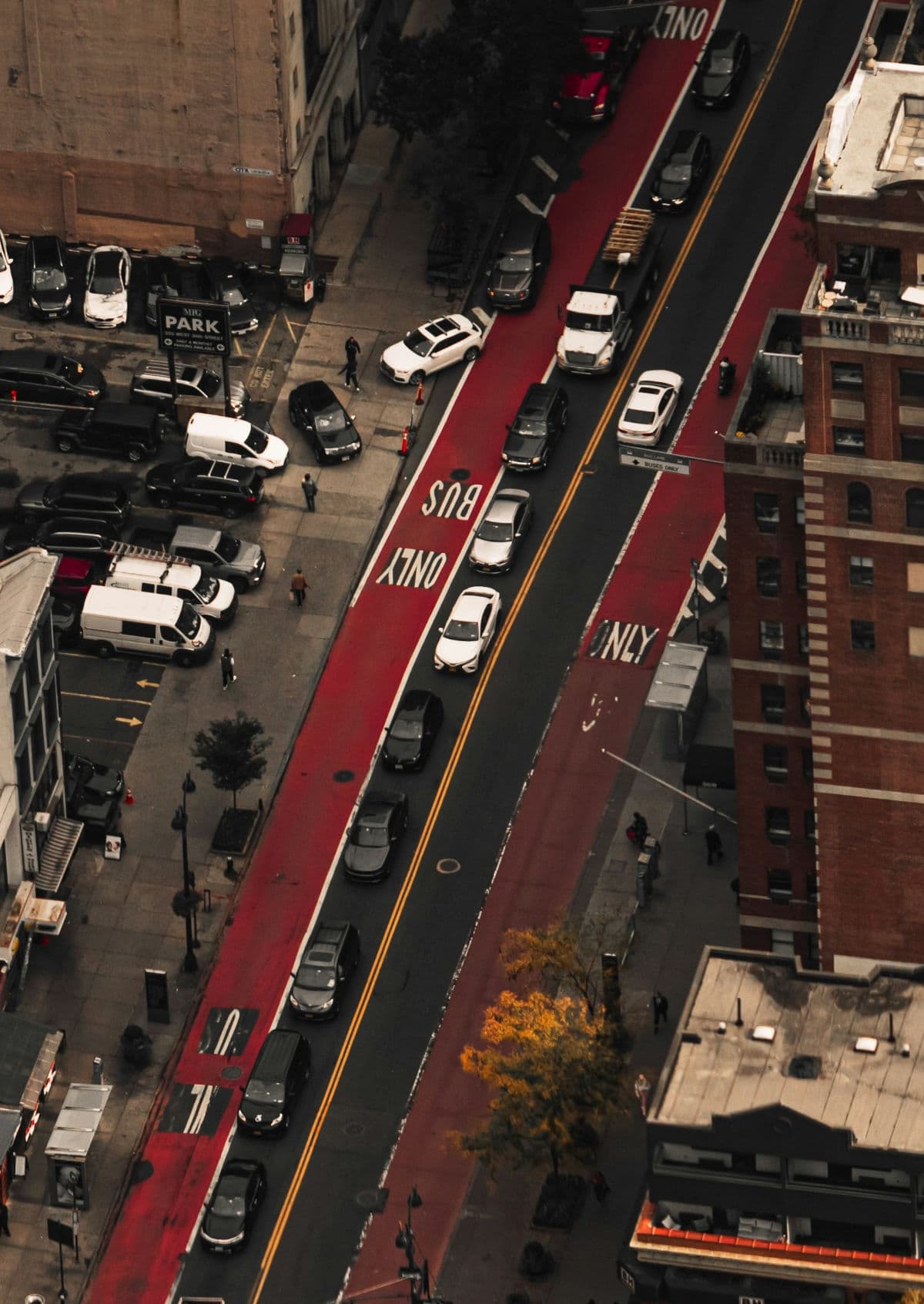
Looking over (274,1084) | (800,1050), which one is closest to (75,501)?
(274,1084)

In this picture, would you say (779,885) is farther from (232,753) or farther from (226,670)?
(226,670)

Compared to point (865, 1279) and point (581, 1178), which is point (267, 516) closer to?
point (581, 1178)

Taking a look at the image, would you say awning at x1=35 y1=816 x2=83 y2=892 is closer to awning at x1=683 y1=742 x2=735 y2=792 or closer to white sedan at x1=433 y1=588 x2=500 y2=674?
white sedan at x1=433 y1=588 x2=500 y2=674

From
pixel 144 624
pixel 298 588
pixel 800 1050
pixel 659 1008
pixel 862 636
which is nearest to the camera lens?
pixel 800 1050

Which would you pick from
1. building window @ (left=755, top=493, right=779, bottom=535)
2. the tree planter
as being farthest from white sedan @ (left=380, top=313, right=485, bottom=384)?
building window @ (left=755, top=493, right=779, bottom=535)

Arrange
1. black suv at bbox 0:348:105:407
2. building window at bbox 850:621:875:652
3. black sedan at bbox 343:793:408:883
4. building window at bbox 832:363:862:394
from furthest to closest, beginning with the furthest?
black suv at bbox 0:348:105:407 < black sedan at bbox 343:793:408:883 < building window at bbox 850:621:875:652 < building window at bbox 832:363:862:394

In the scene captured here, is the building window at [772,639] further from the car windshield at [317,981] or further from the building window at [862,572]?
the car windshield at [317,981]

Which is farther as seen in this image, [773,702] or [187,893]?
[187,893]
